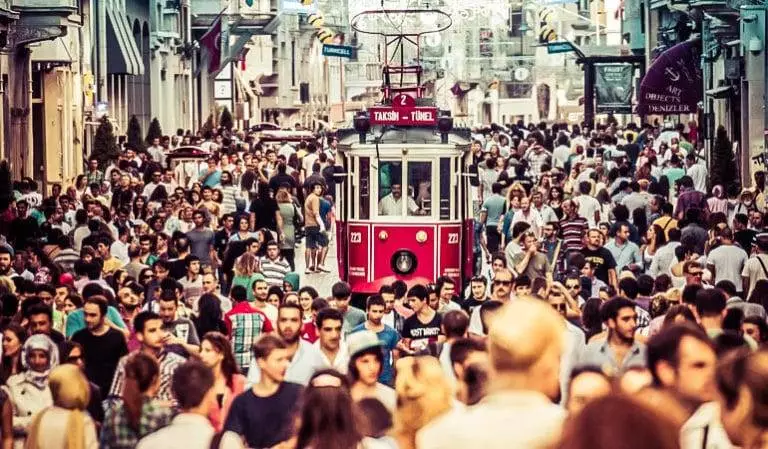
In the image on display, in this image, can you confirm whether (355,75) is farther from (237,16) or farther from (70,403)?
(70,403)

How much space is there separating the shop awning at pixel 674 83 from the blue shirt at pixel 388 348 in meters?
33.1

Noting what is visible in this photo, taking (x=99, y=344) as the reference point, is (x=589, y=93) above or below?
above

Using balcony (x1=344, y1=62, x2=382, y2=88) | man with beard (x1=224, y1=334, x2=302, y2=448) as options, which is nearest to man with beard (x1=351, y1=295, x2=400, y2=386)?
man with beard (x1=224, y1=334, x2=302, y2=448)

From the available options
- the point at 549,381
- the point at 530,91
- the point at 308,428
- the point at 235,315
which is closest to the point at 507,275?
the point at 235,315

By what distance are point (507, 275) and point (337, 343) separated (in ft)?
14.5

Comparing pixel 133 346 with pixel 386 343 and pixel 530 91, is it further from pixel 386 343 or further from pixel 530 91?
pixel 530 91

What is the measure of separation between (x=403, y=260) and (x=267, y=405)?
13694mm

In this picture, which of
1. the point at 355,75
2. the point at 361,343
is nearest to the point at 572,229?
the point at 361,343

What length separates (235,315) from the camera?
17094 mm

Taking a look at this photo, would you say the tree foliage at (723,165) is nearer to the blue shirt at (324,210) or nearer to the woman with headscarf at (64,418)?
the blue shirt at (324,210)

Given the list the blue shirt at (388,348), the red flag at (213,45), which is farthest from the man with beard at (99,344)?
the red flag at (213,45)

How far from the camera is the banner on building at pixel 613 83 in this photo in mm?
63562

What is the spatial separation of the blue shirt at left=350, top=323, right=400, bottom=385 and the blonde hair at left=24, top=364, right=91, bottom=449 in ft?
15.4

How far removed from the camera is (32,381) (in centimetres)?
1341
